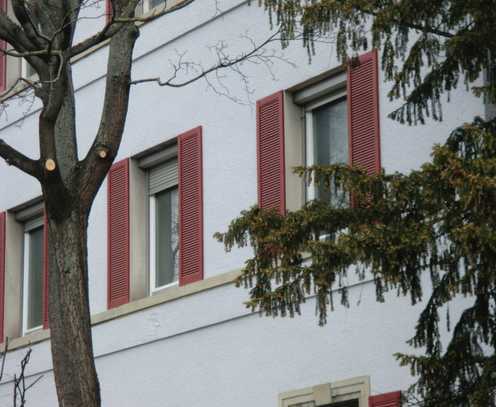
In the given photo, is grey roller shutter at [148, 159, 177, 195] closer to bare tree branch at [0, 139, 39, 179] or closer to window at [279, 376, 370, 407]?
window at [279, 376, 370, 407]

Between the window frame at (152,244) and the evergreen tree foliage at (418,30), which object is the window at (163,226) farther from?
the evergreen tree foliage at (418,30)

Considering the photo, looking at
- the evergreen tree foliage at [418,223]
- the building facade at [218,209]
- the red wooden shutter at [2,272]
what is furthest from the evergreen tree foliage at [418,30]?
the red wooden shutter at [2,272]

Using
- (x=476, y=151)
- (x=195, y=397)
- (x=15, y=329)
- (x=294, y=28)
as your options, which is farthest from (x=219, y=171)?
(x=476, y=151)

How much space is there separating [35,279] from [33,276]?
68 millimetres

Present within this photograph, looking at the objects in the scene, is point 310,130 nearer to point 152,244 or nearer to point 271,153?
point 271,153

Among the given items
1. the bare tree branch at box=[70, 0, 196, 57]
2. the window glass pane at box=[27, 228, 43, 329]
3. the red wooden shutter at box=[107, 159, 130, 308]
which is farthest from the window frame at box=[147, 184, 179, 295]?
the bare tree branch at box=[70, 0, 196, 57]

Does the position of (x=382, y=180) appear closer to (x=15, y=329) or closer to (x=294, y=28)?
(x=294, y=28)

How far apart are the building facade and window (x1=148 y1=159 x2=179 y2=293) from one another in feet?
0.07

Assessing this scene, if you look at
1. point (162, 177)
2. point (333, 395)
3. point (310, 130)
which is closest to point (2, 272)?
point (162, 177)

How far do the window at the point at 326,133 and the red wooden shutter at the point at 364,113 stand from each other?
0.50 m

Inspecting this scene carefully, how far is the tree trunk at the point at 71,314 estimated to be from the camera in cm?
1334

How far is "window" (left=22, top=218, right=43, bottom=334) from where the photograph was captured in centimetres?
2388

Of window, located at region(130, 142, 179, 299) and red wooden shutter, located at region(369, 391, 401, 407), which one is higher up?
window, located at region(130, 142, 179, 299)

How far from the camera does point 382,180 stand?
11656 millimetres
